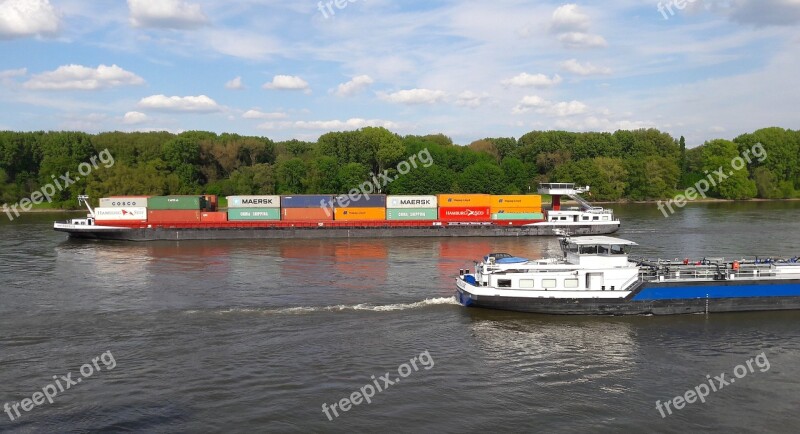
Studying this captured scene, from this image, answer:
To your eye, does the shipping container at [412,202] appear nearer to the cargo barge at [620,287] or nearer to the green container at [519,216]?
the green container at [519,216]

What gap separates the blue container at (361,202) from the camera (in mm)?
74625

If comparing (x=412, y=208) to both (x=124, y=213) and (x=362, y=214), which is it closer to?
(x=362, y=214)

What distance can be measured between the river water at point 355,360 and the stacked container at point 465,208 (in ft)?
98.8

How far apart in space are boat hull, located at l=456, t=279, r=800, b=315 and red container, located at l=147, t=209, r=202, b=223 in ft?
162

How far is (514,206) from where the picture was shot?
74188 mm

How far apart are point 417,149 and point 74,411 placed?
114633 mm

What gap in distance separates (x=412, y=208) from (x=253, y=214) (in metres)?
20.0

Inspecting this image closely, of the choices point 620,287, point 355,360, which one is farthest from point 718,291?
point 355,360

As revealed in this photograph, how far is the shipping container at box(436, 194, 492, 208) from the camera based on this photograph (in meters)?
73.8

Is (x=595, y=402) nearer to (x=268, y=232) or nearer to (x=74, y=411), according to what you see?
(x=74, y=411)
